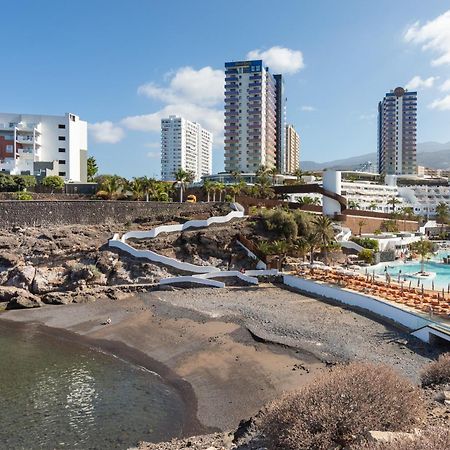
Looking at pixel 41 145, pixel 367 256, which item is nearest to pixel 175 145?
pixel 41 145

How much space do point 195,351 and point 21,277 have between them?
22.4m

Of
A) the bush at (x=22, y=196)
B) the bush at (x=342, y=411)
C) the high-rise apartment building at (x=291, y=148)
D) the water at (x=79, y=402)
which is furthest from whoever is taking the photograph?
the high-rise apartment building at (x=291, y=148)

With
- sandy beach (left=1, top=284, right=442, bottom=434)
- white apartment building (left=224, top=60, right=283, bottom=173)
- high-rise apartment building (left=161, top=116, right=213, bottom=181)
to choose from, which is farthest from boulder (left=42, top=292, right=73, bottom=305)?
high-rise apartment building (left=161, top=116, right=213, bottom=181)

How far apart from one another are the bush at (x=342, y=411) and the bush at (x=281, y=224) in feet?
111

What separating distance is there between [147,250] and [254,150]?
3203 inches

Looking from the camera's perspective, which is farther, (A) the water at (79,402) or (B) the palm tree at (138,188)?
(B) the palm tree at (138,188)

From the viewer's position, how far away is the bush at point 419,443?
637 cm

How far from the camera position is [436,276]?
39000 millimetres

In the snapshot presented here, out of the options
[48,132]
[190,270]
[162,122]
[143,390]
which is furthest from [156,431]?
[162,122]

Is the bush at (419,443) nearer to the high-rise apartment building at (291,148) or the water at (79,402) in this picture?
the water at (79,402)

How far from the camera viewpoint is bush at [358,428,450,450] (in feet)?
20.9

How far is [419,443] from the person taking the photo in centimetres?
649

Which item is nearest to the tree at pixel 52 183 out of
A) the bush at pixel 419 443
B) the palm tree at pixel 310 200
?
the palm tree at pixel 310 200

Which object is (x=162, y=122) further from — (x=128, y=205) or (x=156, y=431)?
(x=156, y=431)
